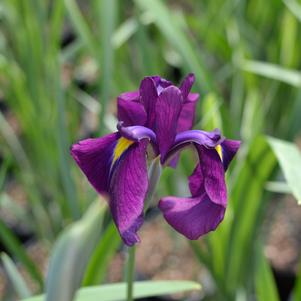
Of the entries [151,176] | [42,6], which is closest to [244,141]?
[42,6]

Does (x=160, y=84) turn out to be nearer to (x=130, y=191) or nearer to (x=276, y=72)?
(x=130, y=191)

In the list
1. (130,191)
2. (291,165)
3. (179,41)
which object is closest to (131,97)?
Result: (130,191)

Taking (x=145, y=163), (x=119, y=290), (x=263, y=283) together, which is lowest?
(x=263, y=283)

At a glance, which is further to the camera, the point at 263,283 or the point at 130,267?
the point at 263,283

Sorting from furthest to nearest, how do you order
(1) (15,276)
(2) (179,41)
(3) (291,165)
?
(2) (179,41) → (1) (15,276) → (3) (291,165)

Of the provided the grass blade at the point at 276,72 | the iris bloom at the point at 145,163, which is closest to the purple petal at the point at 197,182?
the iris bloom at the point at 145,163

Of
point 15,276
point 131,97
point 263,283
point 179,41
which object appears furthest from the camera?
point 179,41
